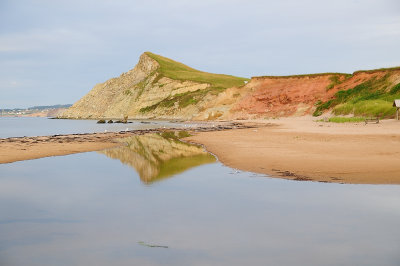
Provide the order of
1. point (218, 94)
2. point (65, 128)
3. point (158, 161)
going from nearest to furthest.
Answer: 1. point (158, 161)
2. point (65, 128)
3. point (218, 94)

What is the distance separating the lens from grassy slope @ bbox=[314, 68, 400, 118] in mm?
52013

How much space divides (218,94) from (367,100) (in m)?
56.2

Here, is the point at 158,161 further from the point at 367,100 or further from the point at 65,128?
the point at 65,128

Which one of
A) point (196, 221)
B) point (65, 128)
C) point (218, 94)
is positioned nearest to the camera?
point (196, 221)

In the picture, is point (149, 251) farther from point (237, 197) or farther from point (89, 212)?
point (237, 197)

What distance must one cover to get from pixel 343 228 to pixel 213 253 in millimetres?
3070

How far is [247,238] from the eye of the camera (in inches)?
311

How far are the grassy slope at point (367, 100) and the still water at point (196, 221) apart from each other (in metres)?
42.6

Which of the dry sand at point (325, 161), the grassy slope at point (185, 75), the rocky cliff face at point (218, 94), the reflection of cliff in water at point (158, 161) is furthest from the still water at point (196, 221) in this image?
the grassy slope at point (185, 75)

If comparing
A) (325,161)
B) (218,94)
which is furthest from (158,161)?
(218,94)

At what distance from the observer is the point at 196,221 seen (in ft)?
30.0

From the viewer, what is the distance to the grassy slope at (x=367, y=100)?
171 ft

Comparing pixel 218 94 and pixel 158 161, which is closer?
pixel 158 161

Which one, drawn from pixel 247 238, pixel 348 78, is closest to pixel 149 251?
pixel 247 238
